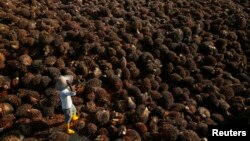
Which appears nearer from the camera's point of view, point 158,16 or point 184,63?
point 184,63

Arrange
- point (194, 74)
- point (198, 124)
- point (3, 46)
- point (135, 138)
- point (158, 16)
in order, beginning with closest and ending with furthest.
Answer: point (135, 138) → point (198, 124) → point (3, 46) → point (194, 74) → point (158, 16)

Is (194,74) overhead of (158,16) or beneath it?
beneath

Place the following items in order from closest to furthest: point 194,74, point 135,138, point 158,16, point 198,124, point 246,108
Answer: point 135,138 < point 198,124 < point 246,108 < point 194,74 < point 158,16

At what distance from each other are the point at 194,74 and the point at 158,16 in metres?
3.85

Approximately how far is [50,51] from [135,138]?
4093 millimetres

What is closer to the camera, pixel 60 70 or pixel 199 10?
pixel 60 70

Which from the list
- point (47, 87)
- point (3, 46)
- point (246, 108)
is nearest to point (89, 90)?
point (47, 87)

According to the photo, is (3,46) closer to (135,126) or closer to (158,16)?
(135,126)

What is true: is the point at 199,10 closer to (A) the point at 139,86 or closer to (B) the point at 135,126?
(A) the point at 139,86

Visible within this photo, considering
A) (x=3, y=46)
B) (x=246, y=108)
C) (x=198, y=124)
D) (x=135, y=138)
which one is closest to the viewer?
(x=135, y=138)

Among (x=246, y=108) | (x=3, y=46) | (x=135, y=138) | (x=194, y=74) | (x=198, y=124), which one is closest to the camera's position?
(x=135, y=138)

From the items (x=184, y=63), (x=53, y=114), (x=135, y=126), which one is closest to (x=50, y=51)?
(x=53, y=114)

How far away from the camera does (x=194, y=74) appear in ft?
35.2

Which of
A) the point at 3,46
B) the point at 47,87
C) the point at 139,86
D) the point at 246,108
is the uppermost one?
the point at 3,46
